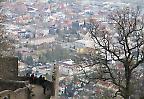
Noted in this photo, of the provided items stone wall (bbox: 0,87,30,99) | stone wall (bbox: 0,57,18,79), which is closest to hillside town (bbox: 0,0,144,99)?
stone wall (bbox: 0,57,18,79)

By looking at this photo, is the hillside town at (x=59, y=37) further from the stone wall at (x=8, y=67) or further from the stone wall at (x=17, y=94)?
the stone wall at (x=17, y=94)

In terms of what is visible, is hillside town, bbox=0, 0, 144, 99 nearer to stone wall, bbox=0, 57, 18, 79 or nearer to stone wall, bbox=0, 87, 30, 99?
stone wall, bbox=0, 57, 18, 79

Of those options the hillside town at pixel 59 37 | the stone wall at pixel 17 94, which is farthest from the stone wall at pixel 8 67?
the stone wall at pixel 17 94

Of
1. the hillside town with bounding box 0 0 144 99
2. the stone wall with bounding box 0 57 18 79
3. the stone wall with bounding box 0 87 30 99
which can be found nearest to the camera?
the stone wall with bounding box 0 87 30 99

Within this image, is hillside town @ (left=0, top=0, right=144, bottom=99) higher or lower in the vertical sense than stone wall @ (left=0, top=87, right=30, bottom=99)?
lower

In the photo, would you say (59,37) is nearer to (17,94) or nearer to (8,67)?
(8,67)

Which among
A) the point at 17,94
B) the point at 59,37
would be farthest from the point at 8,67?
the point at 59,37
